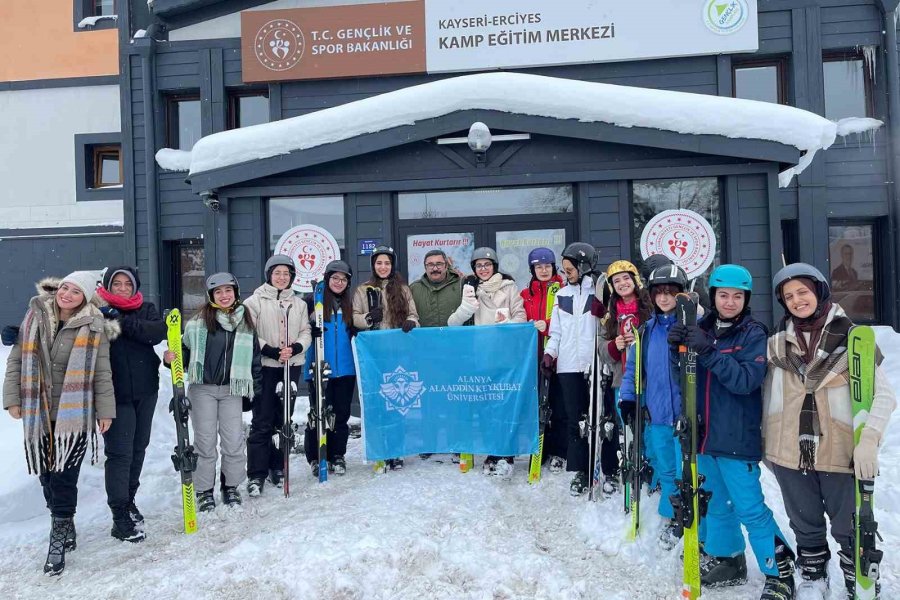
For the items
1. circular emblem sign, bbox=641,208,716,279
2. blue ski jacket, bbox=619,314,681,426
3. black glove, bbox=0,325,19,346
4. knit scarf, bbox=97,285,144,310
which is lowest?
blue ski jacket, bbox=619,314,681,426

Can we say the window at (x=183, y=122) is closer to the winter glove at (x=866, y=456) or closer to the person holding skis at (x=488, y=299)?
the person holding skis at (x=488, y=299)

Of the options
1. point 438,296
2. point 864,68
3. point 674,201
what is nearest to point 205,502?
point 438,296

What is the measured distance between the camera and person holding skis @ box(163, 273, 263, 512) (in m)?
4.65

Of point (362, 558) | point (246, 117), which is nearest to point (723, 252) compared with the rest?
point (362, 558)

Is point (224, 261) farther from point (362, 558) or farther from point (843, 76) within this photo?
point (843, 76)

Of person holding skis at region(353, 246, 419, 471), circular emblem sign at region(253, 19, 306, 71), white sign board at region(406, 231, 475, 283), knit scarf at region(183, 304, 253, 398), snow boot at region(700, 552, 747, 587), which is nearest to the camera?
snow boot at region(700, 552, 747, 587)

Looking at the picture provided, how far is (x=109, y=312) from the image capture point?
4.29 meters

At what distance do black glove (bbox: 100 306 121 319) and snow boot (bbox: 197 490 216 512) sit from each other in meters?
1.52

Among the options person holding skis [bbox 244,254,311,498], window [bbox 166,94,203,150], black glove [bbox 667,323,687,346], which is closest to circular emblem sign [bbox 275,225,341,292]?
person holding skis [bbox 244,254,311,498]

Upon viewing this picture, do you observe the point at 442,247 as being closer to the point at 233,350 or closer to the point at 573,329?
the point at 573,329

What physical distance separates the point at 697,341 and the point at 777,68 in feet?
33.0

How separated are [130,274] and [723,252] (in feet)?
21.6

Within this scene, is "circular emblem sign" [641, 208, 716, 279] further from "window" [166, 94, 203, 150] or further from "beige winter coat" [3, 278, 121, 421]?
"window" [166, 94, 203, 150]

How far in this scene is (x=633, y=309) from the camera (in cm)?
438
